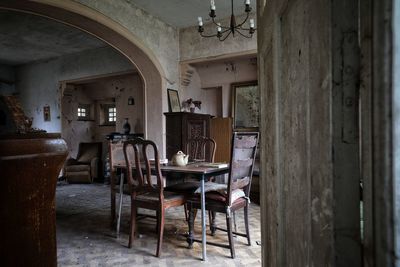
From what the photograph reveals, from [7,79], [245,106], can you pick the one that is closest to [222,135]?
[245,106]

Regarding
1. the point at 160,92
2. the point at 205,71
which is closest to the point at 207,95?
the point at 205,71

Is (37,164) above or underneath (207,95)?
underneath

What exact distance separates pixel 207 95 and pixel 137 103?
180 cm

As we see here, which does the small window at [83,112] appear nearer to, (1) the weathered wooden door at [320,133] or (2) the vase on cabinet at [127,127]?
(2) the vase on cabinet at [127,127]

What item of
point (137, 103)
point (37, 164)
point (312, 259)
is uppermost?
point (137, 103)

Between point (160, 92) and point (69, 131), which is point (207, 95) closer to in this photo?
point (160, 92)

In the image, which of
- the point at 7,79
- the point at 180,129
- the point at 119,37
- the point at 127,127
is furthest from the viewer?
the point at 7,79

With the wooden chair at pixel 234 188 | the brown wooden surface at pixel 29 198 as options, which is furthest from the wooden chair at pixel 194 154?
the brown wooden surface at pixel 29 198

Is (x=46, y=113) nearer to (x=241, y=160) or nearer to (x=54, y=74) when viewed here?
(x=54, y=74)

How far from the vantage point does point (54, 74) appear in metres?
7.58

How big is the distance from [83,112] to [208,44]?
444cm

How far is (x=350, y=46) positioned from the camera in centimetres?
43

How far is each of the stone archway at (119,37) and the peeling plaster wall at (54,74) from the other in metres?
1.42

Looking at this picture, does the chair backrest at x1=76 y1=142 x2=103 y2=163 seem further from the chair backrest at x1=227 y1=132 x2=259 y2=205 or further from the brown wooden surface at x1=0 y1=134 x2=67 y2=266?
the brown wooden surface at x1=0 y1=134 x2=67 y2=266
